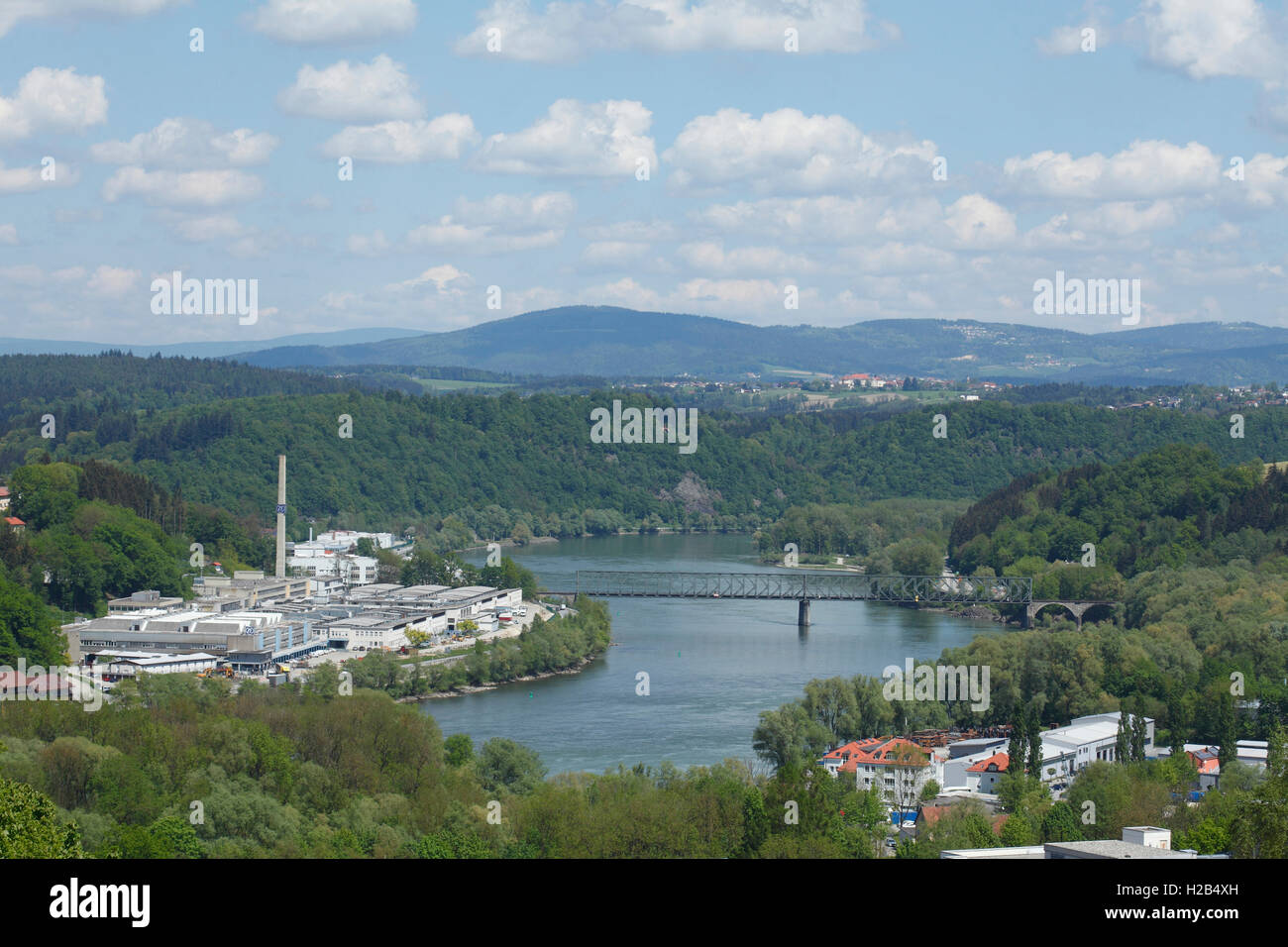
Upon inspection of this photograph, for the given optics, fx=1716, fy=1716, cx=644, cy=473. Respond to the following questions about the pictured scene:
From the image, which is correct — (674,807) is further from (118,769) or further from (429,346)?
(429,346)

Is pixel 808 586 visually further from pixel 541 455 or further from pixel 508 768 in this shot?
pixel 541 455

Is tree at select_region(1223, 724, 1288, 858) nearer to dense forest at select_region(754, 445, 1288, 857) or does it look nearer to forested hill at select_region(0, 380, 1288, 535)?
dense forest at select_region(754, 445, 1288, 857)

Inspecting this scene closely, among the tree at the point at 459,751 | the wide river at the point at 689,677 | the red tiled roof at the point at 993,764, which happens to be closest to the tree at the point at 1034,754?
the red tiled roof at the point at 993,764

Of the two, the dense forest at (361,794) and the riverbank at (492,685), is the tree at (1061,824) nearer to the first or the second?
the dense forest at (361,794)

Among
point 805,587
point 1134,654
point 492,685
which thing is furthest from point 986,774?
point 805,587
